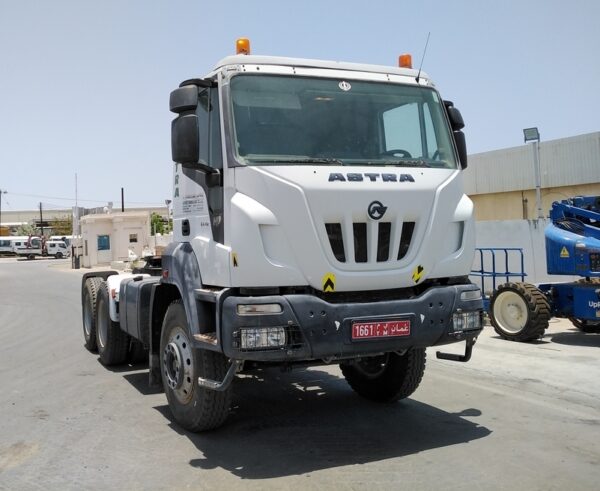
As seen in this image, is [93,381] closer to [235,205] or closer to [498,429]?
[235,205]

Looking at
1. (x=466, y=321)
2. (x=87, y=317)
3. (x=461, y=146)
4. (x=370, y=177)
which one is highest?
(x=461, y=146)

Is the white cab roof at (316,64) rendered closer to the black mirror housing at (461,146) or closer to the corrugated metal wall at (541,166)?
the black mirror housing at (461,146)

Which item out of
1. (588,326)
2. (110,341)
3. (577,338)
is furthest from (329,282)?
(588,326)

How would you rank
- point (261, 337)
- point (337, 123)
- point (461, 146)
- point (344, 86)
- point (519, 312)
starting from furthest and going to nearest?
point (519, 312) → point (461, 146) → point (344, 86) → point (337, 123) → point (261, 337)

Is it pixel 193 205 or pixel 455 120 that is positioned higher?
pixel 455 120

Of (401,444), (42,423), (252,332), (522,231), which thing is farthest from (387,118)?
(522,231)

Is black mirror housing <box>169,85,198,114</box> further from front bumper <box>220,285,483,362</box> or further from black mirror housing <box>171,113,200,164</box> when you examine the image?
front bumper <box>220,285,483,362</box>

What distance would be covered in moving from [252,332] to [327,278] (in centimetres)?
75

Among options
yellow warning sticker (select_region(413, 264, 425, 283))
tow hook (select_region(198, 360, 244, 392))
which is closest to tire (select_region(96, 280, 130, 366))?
tow hook (select_region(198, 360, 244, 392))

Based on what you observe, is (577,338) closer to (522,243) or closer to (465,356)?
(522,243)

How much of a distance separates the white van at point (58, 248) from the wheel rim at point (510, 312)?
213 ft

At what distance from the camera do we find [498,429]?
5.80 meters

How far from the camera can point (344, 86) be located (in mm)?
5645

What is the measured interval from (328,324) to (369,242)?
2.53ft
